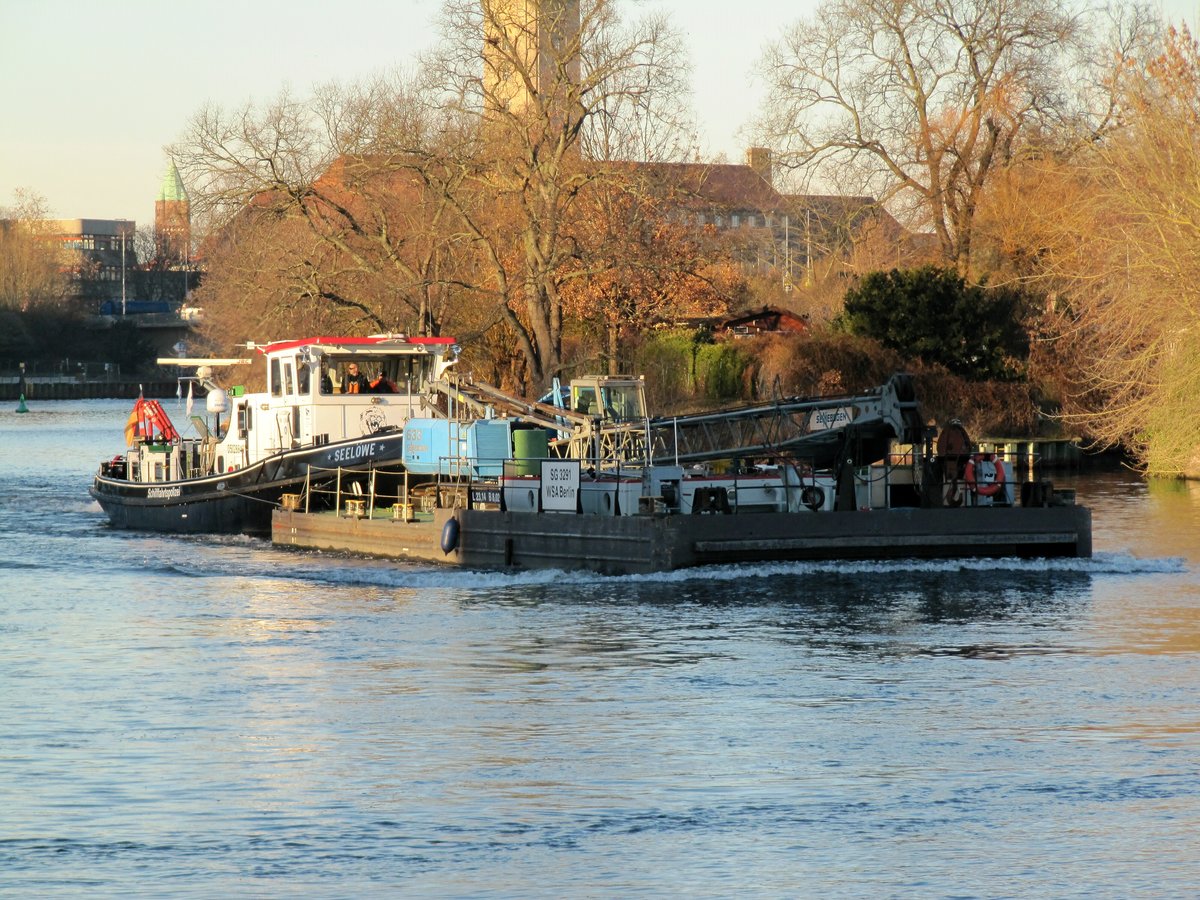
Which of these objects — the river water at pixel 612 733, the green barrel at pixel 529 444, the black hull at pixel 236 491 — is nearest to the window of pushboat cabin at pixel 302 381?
the black hull at pixel 236 491

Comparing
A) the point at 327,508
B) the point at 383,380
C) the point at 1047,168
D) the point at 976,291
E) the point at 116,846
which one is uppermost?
the point at 1047,168

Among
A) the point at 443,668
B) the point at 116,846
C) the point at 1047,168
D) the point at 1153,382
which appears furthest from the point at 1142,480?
the point at 116,846

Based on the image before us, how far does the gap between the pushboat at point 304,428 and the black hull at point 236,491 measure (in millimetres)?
22

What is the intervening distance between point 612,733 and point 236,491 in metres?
22.8

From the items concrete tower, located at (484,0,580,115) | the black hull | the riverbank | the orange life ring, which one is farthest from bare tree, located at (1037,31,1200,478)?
the riverbank

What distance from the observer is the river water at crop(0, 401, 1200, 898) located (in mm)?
13266

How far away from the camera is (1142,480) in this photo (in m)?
53.2

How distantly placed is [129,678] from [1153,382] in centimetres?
2978

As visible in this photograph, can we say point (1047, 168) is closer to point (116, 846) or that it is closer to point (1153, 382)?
point (1153, 382)

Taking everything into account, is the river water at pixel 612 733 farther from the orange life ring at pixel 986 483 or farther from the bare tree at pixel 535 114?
the bare tree at pixel 535 114

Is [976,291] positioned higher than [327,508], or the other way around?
[976,291]

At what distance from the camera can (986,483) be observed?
3017 cm

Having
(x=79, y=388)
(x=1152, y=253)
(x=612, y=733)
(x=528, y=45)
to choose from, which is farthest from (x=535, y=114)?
(x=79, y=388)

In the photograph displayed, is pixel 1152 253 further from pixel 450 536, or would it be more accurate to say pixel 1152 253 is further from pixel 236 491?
pixel 236 491
